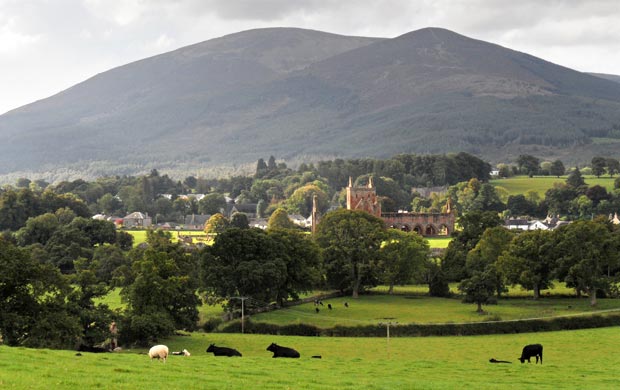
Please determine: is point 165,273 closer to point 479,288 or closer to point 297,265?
point 297,265

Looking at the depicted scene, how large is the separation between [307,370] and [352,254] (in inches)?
1866

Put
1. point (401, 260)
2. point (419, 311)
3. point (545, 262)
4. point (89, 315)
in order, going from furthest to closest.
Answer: point (401, 260) < point (545, 262) < point (419, 311) < point (89, 315)

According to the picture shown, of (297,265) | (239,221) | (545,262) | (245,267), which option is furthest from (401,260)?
(239,221)

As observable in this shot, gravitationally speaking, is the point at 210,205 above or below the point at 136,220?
above

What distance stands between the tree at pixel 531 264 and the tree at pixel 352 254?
1179 cm

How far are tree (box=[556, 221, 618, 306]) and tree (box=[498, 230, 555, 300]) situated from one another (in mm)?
1320

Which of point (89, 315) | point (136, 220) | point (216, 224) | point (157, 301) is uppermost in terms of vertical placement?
point (136, 220)

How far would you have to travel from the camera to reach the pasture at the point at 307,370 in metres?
24.4

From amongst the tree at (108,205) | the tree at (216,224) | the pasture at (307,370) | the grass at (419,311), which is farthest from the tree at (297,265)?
the tree at (108,205)

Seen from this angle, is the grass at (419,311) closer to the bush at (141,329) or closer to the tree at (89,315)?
the bush at (141,329)

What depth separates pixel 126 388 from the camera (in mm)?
22906

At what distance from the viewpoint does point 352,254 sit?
254 ft

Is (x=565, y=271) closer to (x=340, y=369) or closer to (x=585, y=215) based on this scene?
(x=340, y=369)

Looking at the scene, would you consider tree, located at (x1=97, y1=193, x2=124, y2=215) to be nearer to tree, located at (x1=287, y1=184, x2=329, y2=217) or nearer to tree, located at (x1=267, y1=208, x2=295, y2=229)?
tree, located at (x1=287, y1=184, x2=329, y2=217)
